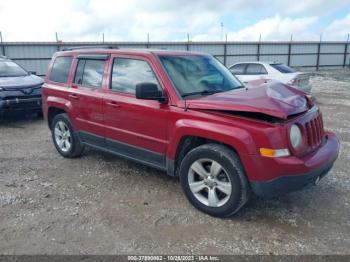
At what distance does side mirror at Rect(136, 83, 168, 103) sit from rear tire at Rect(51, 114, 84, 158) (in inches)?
82.3

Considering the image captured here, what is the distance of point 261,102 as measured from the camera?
352 cm

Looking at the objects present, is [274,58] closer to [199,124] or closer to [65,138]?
[65,138]

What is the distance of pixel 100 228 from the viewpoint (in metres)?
3.58

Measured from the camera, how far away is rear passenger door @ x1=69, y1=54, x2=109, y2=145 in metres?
4.89

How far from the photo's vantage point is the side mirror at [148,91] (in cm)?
383

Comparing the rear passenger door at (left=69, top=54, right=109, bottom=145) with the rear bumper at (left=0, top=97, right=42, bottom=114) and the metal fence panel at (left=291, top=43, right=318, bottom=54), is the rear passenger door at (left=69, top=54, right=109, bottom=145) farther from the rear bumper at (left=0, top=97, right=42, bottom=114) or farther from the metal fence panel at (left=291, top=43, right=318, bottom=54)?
the metal fence panel at (left=291, top=43, right=318, bottom=54)

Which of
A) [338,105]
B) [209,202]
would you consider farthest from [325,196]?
[338,105]

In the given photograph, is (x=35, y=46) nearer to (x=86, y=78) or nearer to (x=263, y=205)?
(x=86, y=78)

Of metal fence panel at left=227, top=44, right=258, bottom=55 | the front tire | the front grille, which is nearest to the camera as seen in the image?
the front tire

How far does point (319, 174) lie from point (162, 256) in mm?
1860

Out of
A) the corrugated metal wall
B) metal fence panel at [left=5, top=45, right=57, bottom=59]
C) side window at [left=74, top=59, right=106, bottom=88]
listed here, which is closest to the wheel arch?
side window at [left=74, top=59, right=106, bottom=88]

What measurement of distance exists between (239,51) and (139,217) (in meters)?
22.3

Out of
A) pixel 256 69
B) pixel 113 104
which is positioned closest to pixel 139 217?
pixel 113 104

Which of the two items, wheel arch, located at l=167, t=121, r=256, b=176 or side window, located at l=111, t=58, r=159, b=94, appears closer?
wheel arch, located at l=167, t=121, r=256, b=176
